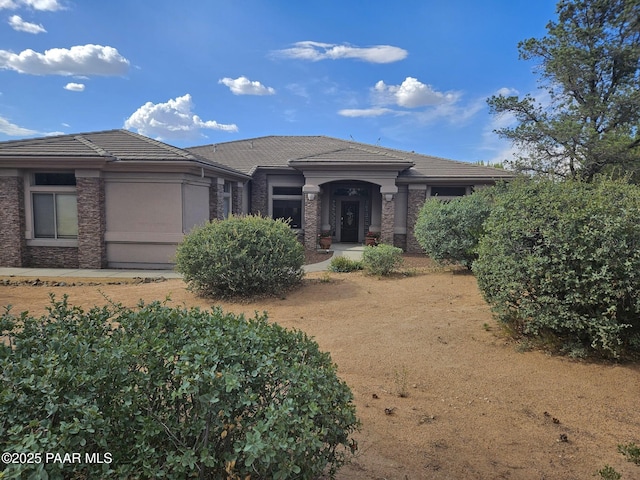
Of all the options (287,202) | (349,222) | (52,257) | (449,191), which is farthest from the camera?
(349,222)

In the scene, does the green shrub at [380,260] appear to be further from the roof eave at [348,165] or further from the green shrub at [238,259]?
the roof eave at [348,165]

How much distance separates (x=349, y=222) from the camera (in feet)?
65.3

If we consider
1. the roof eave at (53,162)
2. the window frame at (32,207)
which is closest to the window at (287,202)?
the roof eave at (53,162)

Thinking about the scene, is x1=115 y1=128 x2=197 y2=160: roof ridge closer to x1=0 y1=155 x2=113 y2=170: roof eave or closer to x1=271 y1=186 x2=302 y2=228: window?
Result: x1=0 y1=155 x2=113 y2=170: roof eave

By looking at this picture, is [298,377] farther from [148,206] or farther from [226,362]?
[148,206]

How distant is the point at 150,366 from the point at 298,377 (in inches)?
30.1

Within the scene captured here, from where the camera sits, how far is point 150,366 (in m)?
2.01

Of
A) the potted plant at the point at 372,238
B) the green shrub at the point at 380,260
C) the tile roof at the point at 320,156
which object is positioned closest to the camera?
the green shrub at the point at 380,260

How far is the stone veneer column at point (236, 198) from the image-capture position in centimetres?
1708

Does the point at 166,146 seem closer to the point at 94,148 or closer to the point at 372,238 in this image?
the point at 94,148

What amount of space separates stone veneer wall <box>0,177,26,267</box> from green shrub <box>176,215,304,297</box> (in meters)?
7.69

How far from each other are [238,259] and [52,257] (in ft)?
28.0

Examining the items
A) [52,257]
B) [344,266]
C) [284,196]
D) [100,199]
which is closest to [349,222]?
[284,196]

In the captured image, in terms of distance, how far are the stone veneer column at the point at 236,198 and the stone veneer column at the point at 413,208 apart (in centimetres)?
754
